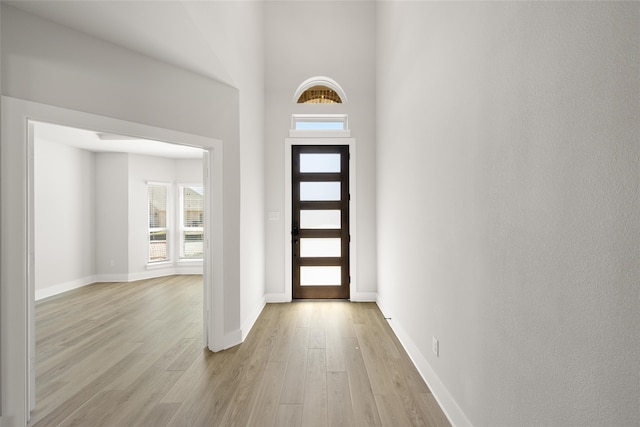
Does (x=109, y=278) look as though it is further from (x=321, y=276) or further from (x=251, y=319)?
(x=321, y=276)

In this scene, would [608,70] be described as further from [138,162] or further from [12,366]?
[138,162]

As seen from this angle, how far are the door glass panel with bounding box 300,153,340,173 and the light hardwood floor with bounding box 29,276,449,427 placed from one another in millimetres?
2055

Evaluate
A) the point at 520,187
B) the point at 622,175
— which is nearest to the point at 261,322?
the point at 520,187

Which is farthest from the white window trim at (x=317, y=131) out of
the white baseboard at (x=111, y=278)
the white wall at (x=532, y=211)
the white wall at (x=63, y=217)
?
the white baseboard at (x=111, y=278)

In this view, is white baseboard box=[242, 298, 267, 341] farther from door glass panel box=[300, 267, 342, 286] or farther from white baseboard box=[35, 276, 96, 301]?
white baseboard box=[35, 276, 96, 301]

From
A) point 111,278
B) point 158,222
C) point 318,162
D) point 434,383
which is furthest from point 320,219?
point 111,278

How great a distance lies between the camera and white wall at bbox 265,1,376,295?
484 centimetres

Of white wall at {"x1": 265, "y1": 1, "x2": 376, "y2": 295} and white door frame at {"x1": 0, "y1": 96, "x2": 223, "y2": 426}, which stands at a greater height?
white wall at {"x1": 265, "y1": 1, "x2": 376, "y2": 295}

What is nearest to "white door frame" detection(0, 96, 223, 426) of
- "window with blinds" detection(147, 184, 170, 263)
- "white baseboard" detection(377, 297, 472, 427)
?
"white baseboard" detection(377, 297, 472, 427)

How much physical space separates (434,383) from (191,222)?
258 inches

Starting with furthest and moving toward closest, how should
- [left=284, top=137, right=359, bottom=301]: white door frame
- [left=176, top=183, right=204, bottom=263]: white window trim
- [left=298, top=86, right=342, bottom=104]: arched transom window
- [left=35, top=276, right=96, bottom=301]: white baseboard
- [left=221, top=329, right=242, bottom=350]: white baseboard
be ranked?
[left=176, top=183, right=204, bottom=263]: white window trim, [left=35, top=276, right=96, bottom=301]: white baseboard, [left=298, top=86, right=342, bottom=104]: arched transom window, [left=284, top=137, right=359, bottom=301]: white door frame, [left=221, top=329, right=242, bottom=350]: white baseboard

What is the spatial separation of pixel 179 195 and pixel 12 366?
591 centimetres

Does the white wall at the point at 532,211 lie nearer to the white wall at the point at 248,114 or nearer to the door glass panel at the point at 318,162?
the white wall at the point at 248,114

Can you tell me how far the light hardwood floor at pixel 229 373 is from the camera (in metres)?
2.19
